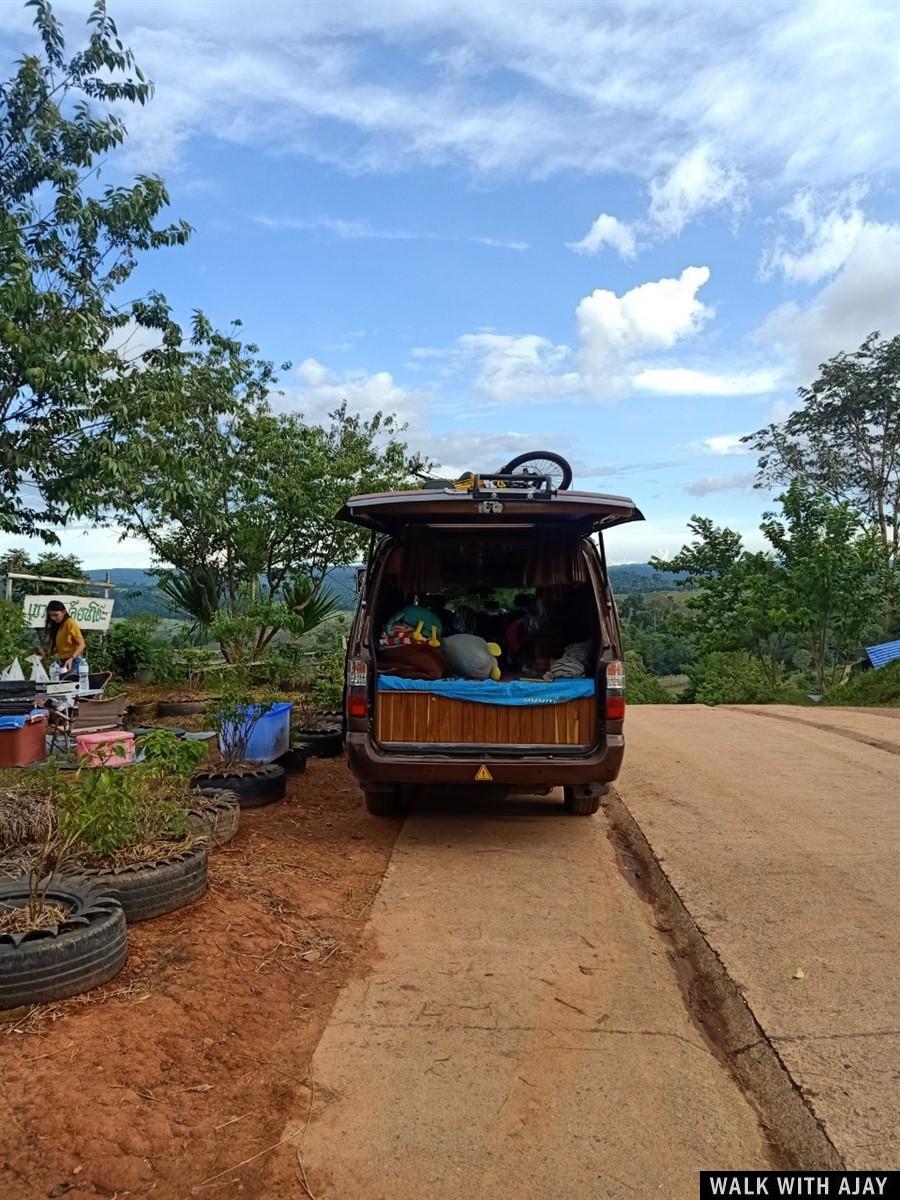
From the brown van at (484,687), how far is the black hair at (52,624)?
4.53 m

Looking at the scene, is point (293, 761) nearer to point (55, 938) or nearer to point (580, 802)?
point (580, 802)

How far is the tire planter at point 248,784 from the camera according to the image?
5.99 metres

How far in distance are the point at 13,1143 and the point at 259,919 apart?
168 cm

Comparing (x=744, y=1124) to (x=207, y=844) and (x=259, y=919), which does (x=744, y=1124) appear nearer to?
(x=259, y=919)

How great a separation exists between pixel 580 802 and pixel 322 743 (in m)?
2.98

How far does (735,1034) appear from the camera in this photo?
127 inches

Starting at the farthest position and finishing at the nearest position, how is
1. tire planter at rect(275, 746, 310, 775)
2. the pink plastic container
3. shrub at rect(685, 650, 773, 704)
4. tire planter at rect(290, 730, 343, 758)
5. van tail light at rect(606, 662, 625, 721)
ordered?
shrub at rect(685, 650, 773, 704)
tire planter at rect(290, 730, 343, 758)
tire planter at rect(275, 746, 310, 775)
the pink plastic container
van tail light at rect(606, 662, 625, 721)

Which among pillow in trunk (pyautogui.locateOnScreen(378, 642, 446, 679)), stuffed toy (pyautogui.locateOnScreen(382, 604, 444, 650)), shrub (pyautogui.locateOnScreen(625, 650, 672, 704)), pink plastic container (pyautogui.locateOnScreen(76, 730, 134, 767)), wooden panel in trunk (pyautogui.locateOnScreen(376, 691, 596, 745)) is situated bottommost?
shrub (pyautogui.locateOnScreen(625, 650, 672, 704))

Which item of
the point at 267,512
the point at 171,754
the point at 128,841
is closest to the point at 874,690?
the point at 267,512

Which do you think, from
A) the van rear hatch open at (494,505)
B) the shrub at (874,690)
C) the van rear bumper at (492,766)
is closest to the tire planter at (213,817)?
the van rear bumper at (492,766)

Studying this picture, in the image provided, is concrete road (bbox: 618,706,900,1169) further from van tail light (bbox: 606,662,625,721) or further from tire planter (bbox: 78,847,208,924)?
tire planter (bbox: 78,847,208,924)

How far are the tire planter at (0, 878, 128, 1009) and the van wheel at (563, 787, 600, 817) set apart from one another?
339 cm

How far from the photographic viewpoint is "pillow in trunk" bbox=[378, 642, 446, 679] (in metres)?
5.88

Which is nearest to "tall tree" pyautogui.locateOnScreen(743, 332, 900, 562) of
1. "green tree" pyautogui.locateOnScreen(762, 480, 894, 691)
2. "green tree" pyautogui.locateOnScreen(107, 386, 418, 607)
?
"green tree" pyautogui.locateOnScreen(762, 480, 894, 691)
